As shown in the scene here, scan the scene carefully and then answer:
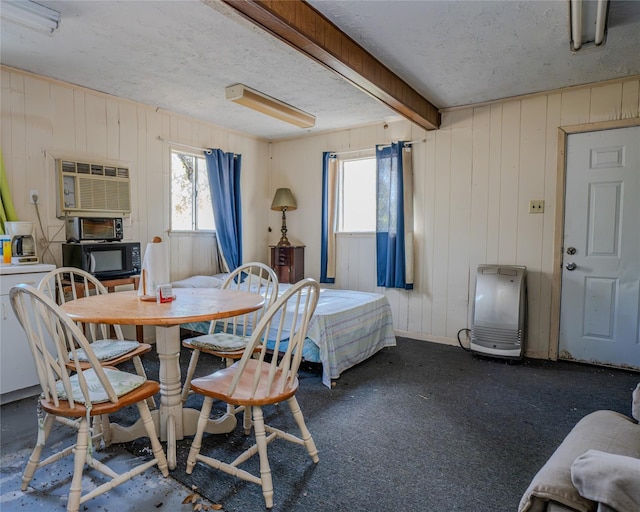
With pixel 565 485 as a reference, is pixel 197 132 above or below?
above

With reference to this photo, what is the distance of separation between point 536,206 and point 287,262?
2.75 m

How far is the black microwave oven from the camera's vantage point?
9.84 ft

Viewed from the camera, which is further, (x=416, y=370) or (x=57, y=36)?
(x=416, y=370)

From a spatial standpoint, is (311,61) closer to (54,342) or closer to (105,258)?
(105,258)

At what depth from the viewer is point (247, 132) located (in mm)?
4816

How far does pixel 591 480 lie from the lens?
0.90m

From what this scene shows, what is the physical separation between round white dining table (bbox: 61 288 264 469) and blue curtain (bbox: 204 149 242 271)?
2.23m

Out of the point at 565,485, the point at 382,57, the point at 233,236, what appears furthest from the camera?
the point at 233,236

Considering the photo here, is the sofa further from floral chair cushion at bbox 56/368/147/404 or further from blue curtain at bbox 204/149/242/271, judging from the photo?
blue curtain at bbox 204/149/242/271

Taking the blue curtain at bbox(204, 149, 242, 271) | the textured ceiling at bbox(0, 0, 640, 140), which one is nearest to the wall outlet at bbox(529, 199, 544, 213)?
the textured ceiling at bbox(0, 0, 640, 140)

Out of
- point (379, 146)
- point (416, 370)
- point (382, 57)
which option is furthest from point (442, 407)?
point (379, 146)

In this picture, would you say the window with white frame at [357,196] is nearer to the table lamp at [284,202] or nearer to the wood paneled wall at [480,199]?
the wood paneled wall at [480,199]

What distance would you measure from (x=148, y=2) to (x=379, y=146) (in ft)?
8.79

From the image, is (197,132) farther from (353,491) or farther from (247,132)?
(353,491)
